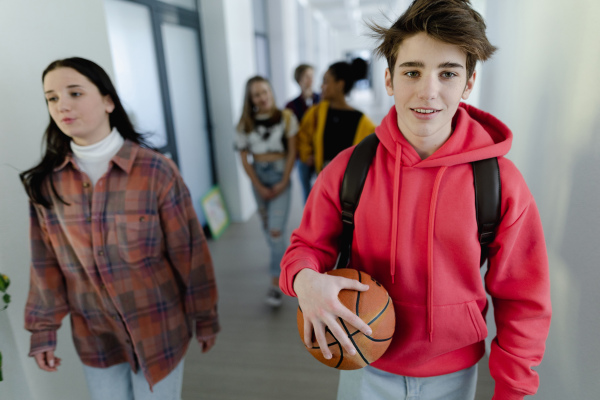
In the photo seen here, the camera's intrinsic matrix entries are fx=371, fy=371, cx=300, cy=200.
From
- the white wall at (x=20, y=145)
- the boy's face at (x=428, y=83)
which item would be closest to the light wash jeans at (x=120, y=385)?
the white wall at (x=20, y=145)

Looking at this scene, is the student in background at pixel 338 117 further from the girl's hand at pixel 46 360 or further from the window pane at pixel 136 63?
the girl's hand at pixel 46 360

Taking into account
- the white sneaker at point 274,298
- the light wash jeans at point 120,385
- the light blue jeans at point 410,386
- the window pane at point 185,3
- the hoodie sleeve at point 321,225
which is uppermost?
the window pane at point 185,3

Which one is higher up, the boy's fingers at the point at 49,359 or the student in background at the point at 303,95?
the student in background at the point at 303,95

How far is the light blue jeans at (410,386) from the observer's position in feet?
3.51

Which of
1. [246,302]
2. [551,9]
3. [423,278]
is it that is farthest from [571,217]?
[246,302]

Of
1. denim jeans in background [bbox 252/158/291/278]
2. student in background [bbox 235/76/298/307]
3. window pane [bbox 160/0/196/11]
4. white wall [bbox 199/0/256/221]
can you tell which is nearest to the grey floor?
student in background [bbox 235/76/298/307]

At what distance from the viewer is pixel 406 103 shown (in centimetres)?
96

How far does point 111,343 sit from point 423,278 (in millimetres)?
1181

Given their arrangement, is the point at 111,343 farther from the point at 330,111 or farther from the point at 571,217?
the point at 330,111

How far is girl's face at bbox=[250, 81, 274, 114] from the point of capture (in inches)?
116

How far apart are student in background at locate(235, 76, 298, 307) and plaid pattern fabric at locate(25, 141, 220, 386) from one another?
1541 mm

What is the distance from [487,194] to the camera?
91 cm

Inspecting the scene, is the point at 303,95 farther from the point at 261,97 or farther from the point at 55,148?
the point at 55,148

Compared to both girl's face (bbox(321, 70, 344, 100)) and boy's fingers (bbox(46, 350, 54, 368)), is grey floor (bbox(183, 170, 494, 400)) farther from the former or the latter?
girl's face (bbox(321, 70, 344, 100))
